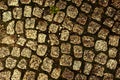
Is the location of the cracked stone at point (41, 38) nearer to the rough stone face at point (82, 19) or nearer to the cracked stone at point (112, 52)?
the rough stone face at point (82, 19)

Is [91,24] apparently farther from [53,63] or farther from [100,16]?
[53,63]

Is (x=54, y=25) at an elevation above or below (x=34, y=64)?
above

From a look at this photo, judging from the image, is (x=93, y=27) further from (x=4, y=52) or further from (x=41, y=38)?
(x=4, y=52)

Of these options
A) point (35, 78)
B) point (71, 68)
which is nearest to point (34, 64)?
point (35, 78)

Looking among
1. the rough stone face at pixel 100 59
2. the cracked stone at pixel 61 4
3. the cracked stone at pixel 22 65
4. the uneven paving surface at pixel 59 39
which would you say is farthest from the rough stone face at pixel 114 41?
the cracked stone at pixel 22 65

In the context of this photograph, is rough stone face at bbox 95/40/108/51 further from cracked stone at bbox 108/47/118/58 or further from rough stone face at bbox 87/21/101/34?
rough stone face at bbox 87/21/101/34

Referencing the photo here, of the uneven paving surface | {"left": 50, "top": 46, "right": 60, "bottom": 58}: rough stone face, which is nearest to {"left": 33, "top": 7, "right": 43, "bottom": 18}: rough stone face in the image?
the uneven paving surface

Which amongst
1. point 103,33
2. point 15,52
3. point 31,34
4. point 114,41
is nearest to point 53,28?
point 31,34
